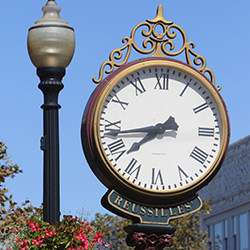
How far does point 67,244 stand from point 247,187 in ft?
122

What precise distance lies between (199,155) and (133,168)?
0.59 metres

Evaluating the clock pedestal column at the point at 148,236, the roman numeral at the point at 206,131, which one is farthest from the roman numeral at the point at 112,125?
the clock pedestal column at the point at 148,236

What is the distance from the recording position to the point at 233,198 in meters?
46.3

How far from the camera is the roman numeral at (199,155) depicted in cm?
827

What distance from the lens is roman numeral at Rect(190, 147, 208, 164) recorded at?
8266mm

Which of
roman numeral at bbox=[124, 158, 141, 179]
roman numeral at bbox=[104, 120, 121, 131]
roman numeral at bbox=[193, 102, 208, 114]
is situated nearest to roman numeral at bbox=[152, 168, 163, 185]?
roman numeral at bbox=[124, 158, 141, 179]

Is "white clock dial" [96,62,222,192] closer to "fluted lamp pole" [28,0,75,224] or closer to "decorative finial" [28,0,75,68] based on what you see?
"fluted lamp pole" [28,0,75,224]

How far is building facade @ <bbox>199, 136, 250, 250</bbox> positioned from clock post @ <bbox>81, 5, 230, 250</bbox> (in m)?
34.5

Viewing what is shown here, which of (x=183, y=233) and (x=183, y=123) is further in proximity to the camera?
(x=183, y=233)

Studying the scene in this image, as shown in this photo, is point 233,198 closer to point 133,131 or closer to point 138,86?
point 138,86

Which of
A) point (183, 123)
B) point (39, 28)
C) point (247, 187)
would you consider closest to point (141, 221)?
point (183, 123)

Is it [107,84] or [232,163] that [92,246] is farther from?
[232,163]

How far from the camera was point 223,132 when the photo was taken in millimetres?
8297

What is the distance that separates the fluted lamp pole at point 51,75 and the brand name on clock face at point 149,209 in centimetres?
55
